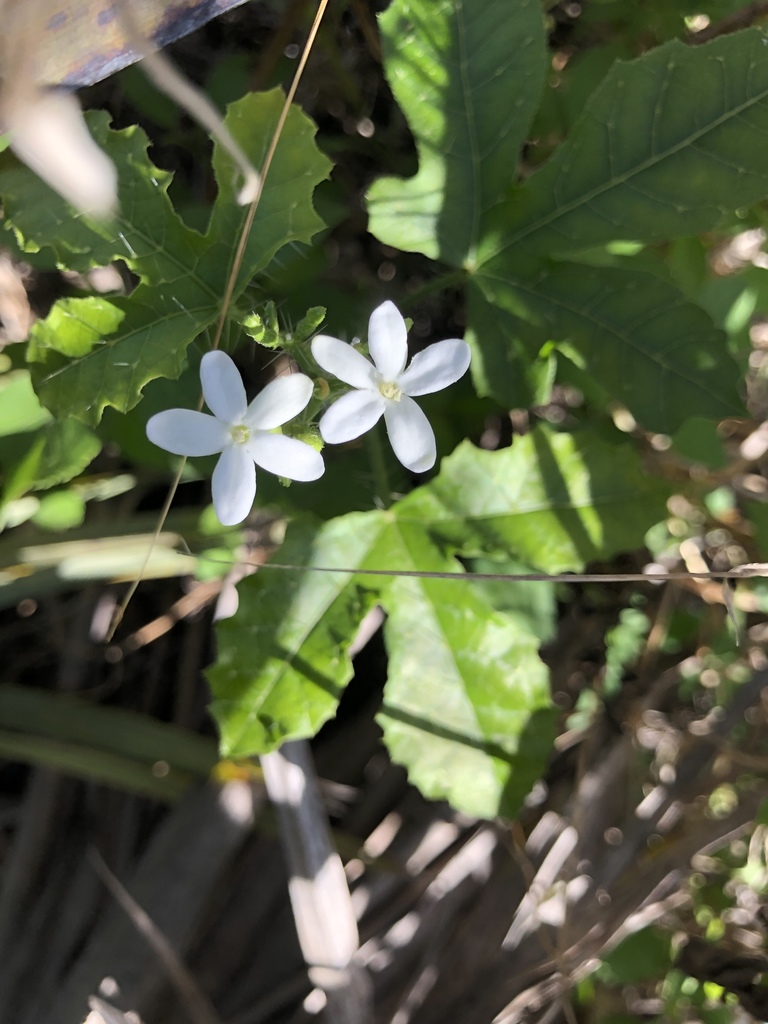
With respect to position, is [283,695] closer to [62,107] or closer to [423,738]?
[423,738]

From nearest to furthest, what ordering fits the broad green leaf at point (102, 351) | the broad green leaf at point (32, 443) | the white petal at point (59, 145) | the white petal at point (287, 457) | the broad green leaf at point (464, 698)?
1. the white petal at point (59, 145)
2. the white petal at point (287, 457)
3. the broad green leaf at point (102, 351)
4. the broad green leaf at point (464, 698)
5. the broad green leaf at point (32, 443)

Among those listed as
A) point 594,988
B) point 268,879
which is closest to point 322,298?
point 268,879

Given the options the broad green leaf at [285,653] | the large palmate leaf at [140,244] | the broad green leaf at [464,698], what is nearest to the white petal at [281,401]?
the large palmate leaf at [140,244]

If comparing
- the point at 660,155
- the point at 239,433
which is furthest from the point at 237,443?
the point at 660,155

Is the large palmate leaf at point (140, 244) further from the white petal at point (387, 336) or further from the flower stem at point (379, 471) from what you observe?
the flower stem at point (379, 471)

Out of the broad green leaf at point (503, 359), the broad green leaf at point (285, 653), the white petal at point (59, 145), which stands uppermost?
the white petal at point (59, 145)

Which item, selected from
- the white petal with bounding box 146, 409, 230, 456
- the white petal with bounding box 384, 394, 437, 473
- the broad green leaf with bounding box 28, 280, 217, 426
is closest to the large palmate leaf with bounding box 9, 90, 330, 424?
the broad green leaf with bounding box 28, 280, 217, 426

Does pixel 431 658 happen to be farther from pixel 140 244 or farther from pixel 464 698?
pixel 140 244
